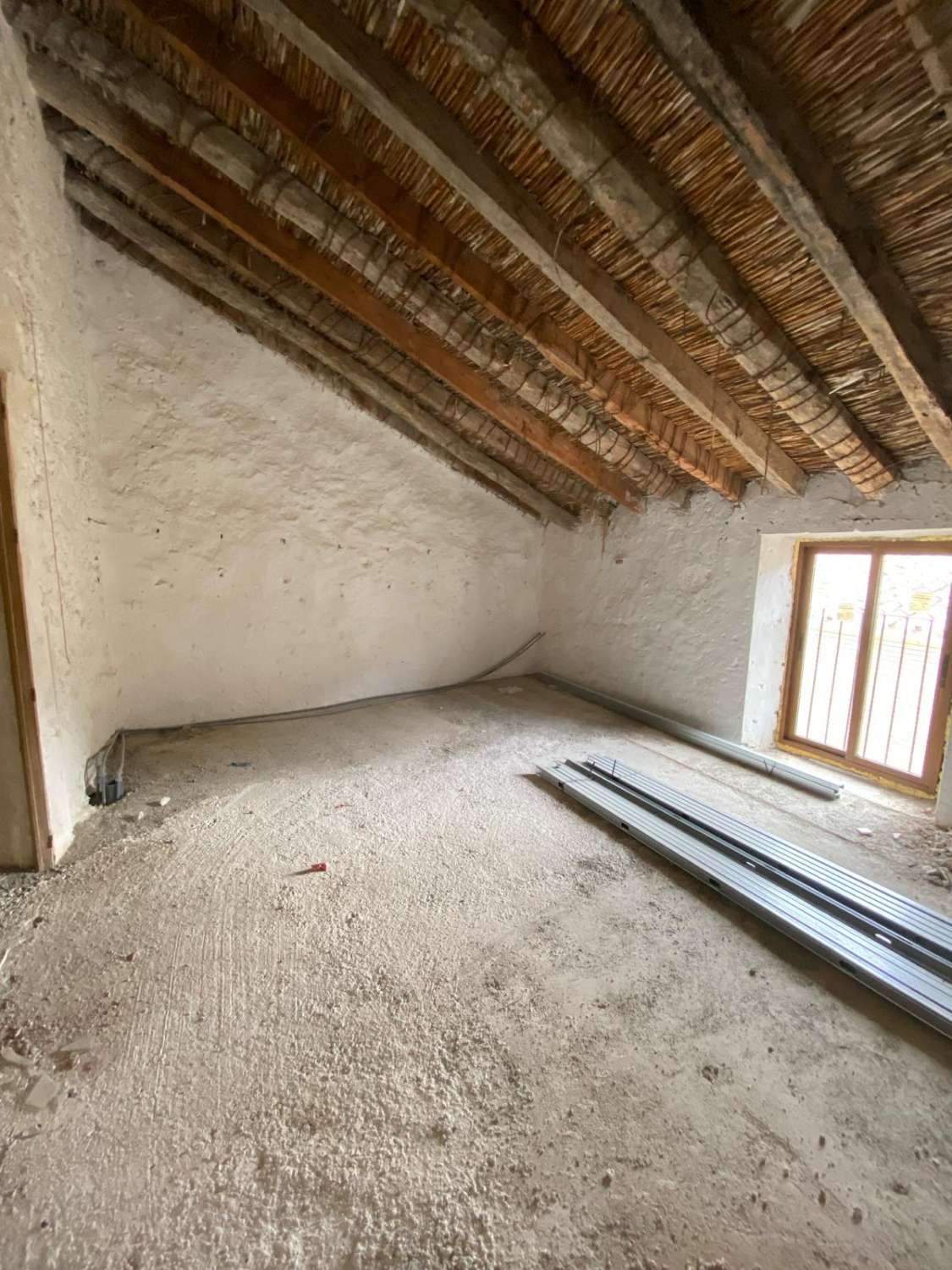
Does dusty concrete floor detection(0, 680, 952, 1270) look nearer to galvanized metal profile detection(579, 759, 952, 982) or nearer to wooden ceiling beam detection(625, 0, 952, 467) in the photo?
Answer: galvanized metal profile detection(579, 759, 952, 982)

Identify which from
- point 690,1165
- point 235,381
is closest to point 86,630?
point 235,381

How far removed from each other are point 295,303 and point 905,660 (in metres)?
3.87

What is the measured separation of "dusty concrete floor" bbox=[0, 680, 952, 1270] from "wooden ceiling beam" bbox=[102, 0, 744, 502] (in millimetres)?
2161

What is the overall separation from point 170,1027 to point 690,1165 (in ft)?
4.27

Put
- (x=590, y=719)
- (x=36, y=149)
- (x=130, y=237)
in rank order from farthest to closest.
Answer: (x=590, y=719) < (x=130, y=237) < (x=36, y=149)

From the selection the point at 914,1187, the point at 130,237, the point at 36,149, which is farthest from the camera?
the point at 130,237

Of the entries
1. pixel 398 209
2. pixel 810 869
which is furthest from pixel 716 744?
pixel 398 209

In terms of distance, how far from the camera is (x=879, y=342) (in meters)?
1.69

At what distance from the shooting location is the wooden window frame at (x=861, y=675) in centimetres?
263

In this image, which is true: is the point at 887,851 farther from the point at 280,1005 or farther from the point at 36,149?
the point at 36,149

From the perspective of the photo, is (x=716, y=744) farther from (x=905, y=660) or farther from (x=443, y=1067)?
(x=443, y=1067)

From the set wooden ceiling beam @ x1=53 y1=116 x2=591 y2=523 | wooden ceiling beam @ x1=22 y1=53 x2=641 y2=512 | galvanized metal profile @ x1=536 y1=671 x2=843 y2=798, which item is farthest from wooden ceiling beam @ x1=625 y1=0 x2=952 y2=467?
wooden ceiling beam @ x1=53 y1=116 x2=591 y2=523

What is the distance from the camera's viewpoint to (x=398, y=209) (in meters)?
1.91

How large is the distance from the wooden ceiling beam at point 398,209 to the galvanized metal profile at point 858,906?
82.0 inches
